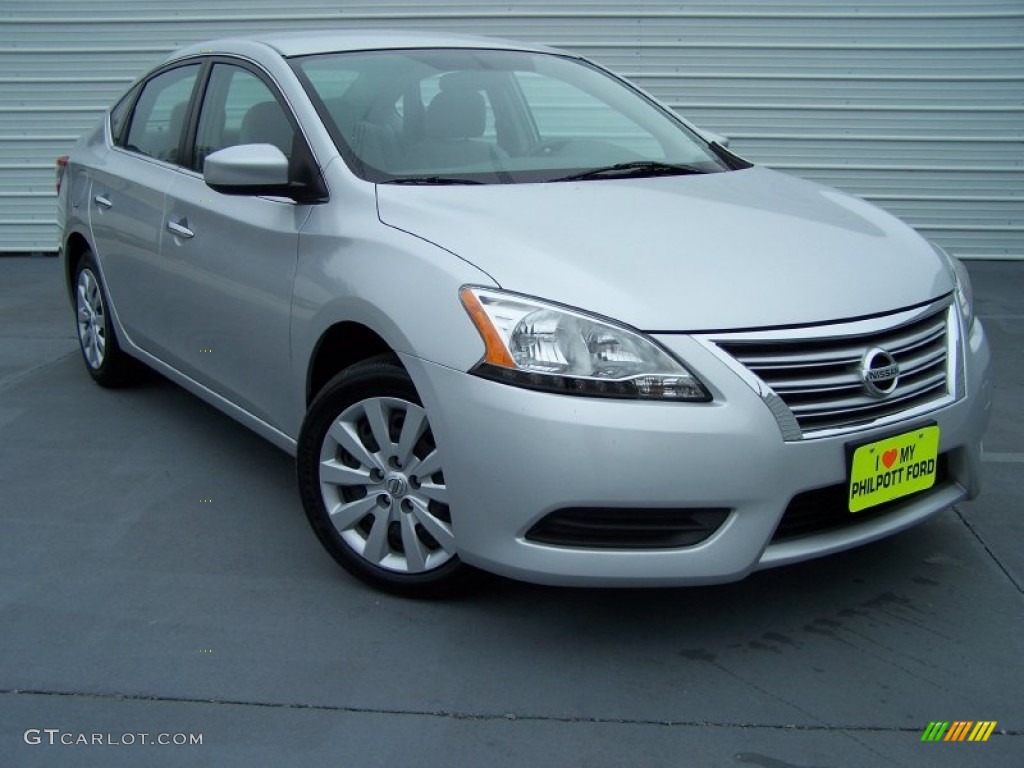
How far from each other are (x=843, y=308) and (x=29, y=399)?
3770 mm

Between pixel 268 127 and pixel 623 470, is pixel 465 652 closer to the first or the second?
pixel 623 470

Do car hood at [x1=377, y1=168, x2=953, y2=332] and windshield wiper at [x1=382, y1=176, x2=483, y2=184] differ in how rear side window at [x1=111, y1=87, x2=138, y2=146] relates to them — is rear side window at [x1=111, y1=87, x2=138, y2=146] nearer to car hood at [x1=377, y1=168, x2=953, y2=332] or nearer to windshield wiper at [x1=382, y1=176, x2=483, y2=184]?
windshield wiper at [x1=382, y1=176, x2=483, y2=184]

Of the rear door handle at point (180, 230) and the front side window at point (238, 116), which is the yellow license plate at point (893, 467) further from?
the rear door handle at point (180, 230)

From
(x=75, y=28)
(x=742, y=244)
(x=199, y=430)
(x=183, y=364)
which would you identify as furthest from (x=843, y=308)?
(x=75, y=28)

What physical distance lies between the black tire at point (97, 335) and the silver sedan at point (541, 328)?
1053mm

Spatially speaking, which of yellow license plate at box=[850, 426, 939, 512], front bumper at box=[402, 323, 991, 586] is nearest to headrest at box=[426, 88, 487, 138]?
front bumper at box=[402, 323, 991, 586]

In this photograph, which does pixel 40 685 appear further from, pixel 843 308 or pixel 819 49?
pixel 819 49

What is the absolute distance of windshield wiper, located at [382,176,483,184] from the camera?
3.37 meters

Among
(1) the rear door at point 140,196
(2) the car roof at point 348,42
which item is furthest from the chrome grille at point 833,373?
(1) the rear door at point 140,196

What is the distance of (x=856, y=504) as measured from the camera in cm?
283

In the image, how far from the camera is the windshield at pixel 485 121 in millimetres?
3518

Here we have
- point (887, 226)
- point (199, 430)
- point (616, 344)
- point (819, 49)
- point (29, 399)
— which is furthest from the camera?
point (819, 49)

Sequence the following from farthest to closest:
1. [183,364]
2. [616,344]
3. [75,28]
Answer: [75,28]
[183,364]
[616,344]

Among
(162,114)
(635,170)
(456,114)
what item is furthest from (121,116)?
(635,170)
